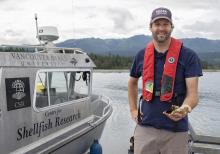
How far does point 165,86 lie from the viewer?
3301 millimetres

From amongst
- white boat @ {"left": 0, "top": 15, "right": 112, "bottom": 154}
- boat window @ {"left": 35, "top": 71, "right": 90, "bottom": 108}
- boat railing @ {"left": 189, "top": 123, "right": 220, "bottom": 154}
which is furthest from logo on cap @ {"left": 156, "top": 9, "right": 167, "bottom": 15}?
boat window @ {"left": 35, "top": 71, "right": 90, "bottom": 108}

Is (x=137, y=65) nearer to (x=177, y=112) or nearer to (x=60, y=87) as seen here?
(x=177, y=112)

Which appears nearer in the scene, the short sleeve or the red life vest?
the red life vest

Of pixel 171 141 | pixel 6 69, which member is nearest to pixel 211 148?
pixel 171 141

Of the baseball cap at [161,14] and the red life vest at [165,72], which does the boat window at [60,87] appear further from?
the baseball cap at [161,14]

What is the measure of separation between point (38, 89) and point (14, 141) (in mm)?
1205

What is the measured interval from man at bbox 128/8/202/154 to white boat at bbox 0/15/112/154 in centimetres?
264

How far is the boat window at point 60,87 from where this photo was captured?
259 inches

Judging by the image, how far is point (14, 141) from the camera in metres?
5.65

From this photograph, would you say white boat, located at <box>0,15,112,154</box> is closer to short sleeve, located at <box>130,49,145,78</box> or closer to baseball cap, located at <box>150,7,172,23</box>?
short sleeve, located at <box>130,49,145,78</box>

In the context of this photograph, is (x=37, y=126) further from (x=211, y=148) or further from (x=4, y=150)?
(x=211, y=148)

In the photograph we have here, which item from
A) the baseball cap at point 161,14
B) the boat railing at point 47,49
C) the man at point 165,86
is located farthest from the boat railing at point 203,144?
the boat railing at point 47,49

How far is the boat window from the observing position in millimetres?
6580

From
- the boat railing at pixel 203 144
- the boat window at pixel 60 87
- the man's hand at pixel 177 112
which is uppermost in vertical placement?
the man's hand at pixel 177 112
